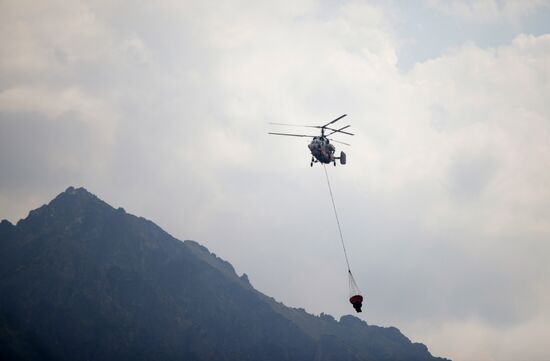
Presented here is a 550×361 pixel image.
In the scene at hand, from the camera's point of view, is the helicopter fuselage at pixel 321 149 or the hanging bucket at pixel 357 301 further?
the helicopter fuselage at pixel 321 149

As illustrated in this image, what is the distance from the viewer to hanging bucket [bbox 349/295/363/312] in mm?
55188

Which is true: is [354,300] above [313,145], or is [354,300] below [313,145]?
below

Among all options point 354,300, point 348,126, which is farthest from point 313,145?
point 354,300

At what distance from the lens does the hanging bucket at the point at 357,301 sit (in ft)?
181

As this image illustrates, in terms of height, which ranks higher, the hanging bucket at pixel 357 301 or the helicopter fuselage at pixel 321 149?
the helicopter fuselage at pixel 321 149

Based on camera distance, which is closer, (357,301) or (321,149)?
(357,301)

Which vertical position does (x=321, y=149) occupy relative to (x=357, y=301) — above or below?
above

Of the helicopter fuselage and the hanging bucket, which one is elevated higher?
the helicopter fuselage

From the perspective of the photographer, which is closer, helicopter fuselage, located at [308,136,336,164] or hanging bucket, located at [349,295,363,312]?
hanging bucket, located at [349,295,363,312]

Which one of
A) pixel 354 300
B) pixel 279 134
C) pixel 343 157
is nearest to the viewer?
pixel 354 300

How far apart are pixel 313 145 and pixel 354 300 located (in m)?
26.0

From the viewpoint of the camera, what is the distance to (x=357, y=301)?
55.3 metres

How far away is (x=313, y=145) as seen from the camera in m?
74.1

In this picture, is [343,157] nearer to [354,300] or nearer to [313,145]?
[313,145]
